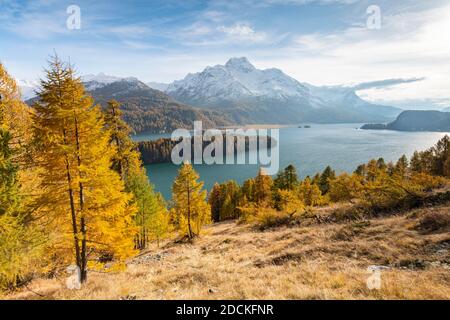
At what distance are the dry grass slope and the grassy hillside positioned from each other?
0.10 feet

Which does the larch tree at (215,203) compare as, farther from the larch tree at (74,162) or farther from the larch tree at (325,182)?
the larch tree at (74,162)

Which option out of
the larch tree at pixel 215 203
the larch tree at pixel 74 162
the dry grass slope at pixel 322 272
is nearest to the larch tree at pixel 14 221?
the larch tree at pixel 74 162

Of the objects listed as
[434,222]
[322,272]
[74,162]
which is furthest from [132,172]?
[434,222]

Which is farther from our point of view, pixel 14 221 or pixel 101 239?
pixel 101 239

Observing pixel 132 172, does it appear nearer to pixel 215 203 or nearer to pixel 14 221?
pixel 14 221

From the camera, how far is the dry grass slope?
8336 millimetres

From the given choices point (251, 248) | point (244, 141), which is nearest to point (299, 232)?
point (251, 248)

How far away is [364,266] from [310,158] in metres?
125

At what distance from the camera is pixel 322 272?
10438 millimetres

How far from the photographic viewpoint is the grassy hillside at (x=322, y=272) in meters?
8.34

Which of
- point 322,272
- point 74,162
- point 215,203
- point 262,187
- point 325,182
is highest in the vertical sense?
point 74,162

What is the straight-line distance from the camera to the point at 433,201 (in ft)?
62.3
